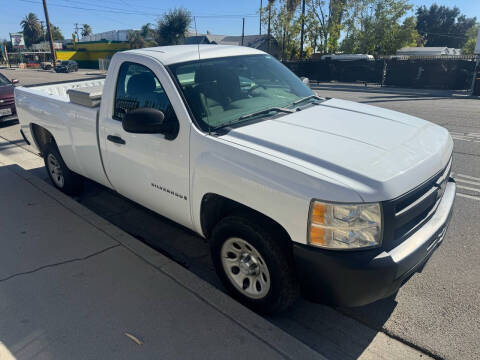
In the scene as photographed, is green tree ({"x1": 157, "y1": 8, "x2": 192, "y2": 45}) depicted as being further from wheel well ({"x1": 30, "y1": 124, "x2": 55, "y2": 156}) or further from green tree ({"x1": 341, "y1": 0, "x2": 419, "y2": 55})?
wheel well ({"x1": 30, "y1": 124, "x2": 55, "y2": 156})

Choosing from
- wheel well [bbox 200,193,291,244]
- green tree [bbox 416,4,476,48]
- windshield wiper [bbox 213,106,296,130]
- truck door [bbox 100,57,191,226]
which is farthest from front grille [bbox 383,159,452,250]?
green tree [bbox 416,4,476,48]

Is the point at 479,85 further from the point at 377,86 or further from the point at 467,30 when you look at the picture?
the point at 467,30

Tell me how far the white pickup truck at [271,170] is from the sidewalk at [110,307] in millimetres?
300

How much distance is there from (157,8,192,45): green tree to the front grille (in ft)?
177

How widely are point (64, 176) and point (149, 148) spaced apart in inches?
92.9

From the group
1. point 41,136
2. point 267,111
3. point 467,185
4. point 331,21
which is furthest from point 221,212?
point 331,21

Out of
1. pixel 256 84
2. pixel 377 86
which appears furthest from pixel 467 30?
pixel 256 84

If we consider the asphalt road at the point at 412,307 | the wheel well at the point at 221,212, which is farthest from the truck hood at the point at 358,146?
the asphalt road at the point at 412,307

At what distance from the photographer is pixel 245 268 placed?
2.75 meters

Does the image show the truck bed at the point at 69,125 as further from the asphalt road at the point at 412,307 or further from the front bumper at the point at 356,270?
the front bumper at the point at 356,270

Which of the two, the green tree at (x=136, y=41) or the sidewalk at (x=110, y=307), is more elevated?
the green tree at (x=136, y=41)

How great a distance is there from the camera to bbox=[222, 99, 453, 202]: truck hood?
86.3 inches

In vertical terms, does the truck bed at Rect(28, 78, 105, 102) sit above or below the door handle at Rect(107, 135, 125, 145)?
above

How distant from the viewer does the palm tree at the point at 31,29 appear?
103181 millimetres
